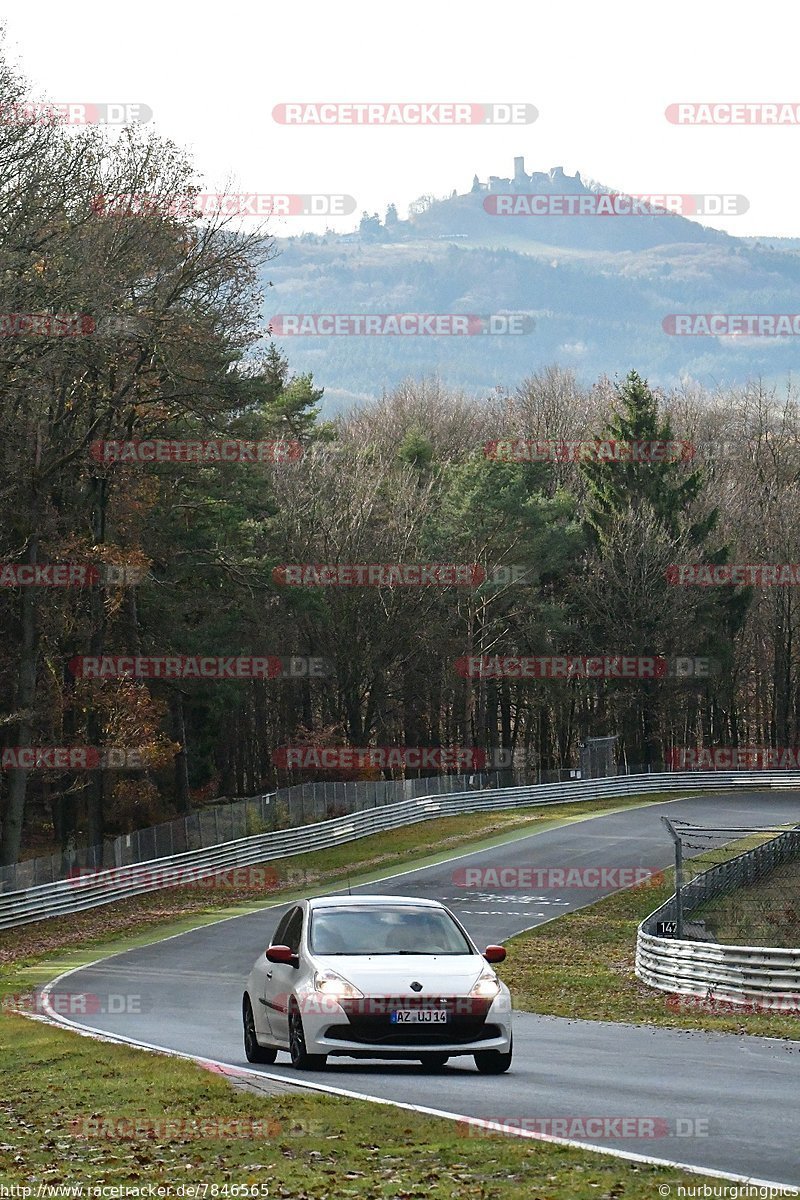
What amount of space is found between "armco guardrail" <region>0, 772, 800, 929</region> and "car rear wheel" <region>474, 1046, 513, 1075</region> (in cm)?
2584

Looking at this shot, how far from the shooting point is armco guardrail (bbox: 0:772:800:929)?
40000mm

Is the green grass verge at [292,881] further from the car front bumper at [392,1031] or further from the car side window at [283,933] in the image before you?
the car front bumper at [392,1031]

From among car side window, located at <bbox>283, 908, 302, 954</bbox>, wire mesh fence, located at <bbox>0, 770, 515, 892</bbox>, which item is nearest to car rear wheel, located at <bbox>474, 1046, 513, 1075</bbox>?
car side window, located at <bbox>283, 908, 302, 954</bbox>

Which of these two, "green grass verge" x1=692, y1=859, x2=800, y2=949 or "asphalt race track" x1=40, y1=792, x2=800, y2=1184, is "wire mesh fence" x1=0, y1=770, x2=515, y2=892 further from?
"green grass verge" x1=692, y1=859, x2=800, y2=949

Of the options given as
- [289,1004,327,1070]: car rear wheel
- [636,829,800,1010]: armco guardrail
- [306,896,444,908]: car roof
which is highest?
[306,896,444,908]: car roof

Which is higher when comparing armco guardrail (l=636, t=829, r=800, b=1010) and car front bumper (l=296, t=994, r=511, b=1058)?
car front bumper (l=296, t=994, r=511, b=1058)

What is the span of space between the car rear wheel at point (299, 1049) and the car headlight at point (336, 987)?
38cm

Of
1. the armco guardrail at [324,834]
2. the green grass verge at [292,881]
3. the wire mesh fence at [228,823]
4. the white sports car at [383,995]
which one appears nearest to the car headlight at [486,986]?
the white sports car at [383,995]

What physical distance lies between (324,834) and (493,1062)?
1550 inches

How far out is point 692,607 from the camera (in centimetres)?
7594

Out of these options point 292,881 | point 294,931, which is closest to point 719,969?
point 294,931

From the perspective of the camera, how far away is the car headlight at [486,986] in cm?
1383

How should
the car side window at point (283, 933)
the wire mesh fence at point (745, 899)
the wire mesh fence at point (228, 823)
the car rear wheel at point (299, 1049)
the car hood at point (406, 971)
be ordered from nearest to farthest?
the car hood at point (406, 971) < the car rear wheel at point (299, 1049) < the car side window at point (283, 933) < the wire mesh fence at point (745, 899) < the wire mesh fence at point (228, 823)

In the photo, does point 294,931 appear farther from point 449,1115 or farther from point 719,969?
point 719,969
